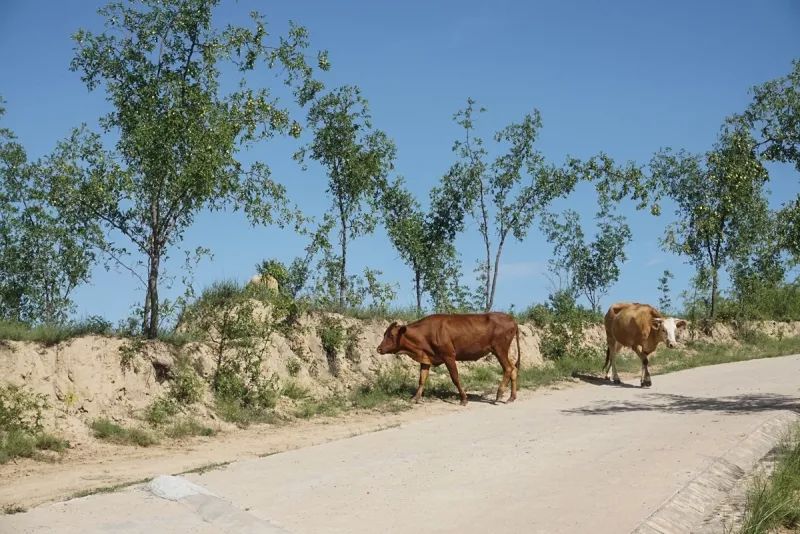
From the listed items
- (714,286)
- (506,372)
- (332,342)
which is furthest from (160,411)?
(714,286)

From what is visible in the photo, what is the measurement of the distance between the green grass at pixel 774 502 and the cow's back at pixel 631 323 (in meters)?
11.2

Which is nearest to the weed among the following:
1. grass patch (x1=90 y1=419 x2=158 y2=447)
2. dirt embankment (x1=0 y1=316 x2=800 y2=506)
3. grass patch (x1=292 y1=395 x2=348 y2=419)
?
dirt embankment (x1=0 y1=316 x2=800 y2=506)

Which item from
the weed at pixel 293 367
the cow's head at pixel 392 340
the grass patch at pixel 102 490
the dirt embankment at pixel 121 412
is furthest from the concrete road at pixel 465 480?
the weed at pixel 293 367

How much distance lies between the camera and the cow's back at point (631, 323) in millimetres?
22234

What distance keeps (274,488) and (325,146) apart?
19.1 meters

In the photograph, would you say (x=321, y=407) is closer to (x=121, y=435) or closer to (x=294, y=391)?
(x=294, y=391)

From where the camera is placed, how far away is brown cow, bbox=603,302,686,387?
21.9 m

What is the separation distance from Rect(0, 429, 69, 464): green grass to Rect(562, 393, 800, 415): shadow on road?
924 centimetres

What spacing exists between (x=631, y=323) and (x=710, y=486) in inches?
491

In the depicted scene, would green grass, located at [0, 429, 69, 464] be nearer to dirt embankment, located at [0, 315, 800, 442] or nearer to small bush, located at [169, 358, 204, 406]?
dirt embankment, located at [0, 315, 800, 442]

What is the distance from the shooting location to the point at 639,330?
2219cm

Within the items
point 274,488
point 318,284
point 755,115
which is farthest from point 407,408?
point 755,115

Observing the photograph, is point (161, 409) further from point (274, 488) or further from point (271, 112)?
point (271, 112)

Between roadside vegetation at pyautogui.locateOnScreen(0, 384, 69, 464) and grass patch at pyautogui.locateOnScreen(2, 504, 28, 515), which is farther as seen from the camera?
roadside vegetation at pyautogui.locateOnScreen(0, 384, 69, 464)
